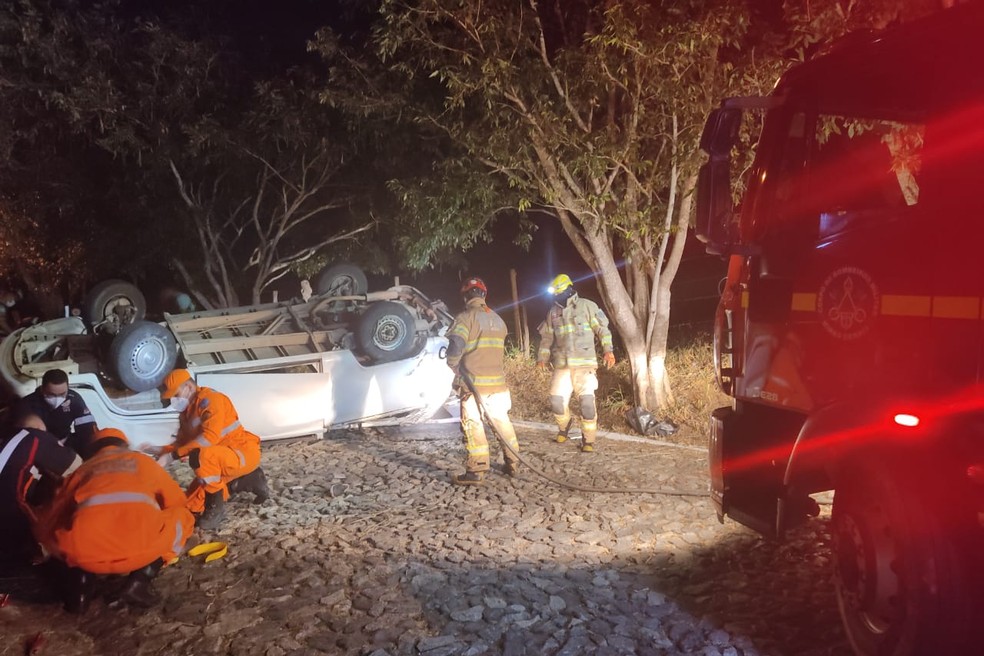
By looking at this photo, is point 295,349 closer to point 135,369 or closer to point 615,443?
point 135,369

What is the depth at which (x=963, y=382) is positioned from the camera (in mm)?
2523

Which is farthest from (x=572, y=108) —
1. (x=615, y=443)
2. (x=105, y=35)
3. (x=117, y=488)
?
(x=105, y=35)

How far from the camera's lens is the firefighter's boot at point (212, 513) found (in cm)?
546

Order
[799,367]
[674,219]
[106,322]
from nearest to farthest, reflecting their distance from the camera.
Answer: [799,367] < [106,322] < [674,219]

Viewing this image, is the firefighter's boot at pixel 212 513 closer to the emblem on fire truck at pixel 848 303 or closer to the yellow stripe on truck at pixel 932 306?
the emblem on fire truck at pixel 848 303

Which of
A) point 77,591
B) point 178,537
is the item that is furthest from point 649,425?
point 77,591

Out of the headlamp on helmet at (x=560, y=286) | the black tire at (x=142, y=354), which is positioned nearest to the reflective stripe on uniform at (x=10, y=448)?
the black tire at (x=142, y=354)

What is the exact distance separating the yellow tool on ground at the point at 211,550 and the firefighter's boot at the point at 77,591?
827 millimetres

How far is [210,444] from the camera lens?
212 inches

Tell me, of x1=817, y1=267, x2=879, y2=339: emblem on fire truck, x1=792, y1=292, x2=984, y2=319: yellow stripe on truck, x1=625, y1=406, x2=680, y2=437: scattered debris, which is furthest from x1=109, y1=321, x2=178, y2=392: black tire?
x1=792, y1=292, x2=984, y2=319: yellow stripe on truck

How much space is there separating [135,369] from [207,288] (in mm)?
8694

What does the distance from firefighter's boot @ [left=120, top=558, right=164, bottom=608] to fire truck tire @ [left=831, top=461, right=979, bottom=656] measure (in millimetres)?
3535

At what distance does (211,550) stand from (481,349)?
108 inches

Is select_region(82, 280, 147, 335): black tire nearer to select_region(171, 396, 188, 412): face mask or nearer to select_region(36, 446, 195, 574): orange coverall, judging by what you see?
select_region(171, 396, 188, 412): face mask
